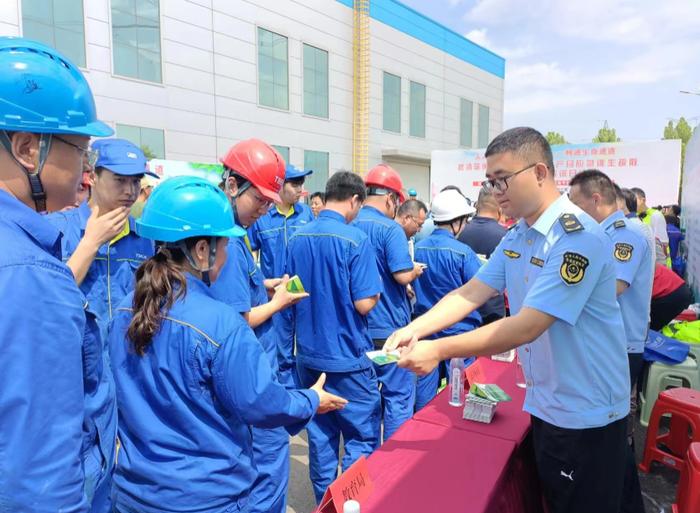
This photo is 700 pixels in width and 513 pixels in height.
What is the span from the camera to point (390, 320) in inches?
135

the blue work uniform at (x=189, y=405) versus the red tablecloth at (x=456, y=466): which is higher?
the blue work uniform at (x=189, y=405)

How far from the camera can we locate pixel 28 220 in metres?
0.95

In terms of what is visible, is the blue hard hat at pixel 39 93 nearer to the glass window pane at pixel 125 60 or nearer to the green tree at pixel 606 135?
the glass window pane at pixel 125 60

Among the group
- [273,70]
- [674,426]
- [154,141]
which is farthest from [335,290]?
[273,70]

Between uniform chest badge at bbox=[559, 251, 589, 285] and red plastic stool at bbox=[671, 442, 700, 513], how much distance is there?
1.34m

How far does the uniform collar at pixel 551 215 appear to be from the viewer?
5.77ft

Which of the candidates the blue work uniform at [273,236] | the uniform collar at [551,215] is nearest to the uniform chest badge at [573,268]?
the uniform collar at [551,215]

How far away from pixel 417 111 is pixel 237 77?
974cm

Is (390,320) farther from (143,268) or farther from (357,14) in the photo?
(357,14)

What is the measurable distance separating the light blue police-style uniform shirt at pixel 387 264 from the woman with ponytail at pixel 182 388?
1890 millimetres

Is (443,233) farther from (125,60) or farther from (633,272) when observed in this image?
(125,60)

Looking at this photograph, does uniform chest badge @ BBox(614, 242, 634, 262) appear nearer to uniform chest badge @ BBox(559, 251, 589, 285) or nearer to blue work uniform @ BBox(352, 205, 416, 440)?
blue work uniform @ BBox(352, 205, 416, 440)

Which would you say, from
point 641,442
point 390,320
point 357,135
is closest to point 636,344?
point 641,442

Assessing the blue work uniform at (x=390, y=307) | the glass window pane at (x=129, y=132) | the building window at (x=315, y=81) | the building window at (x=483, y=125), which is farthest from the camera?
the building window at (x=483, y=125)
